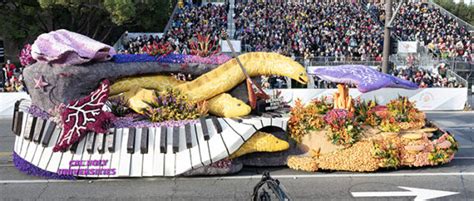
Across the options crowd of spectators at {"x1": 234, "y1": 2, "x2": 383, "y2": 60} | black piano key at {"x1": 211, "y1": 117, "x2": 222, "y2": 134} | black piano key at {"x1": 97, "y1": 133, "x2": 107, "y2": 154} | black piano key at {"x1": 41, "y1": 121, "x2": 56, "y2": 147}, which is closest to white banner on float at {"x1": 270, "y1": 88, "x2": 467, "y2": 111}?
crowd of spectators at {"x1": 234, "y1": 2, "x2": 383, "y2": 60}

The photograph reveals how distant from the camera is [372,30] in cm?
3331

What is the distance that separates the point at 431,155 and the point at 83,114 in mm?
8327

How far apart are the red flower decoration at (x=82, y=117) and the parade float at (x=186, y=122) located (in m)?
0.02

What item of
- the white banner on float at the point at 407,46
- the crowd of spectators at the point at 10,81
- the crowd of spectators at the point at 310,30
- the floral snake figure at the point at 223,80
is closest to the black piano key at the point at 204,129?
the floral snake figure at the point at 223,80

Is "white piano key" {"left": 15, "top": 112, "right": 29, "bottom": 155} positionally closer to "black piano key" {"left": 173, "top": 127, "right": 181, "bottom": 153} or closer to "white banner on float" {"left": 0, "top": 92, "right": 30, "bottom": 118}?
"black piano key" {"left": 173, "top": 127, "right": 181, "bottom": 153}

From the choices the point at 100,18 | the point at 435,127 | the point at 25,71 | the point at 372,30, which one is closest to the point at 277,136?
the point at 435,127

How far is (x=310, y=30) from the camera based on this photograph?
108ft

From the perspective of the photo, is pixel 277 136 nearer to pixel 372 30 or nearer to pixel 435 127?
pixel 435 127

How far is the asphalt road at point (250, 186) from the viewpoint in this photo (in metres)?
9.79

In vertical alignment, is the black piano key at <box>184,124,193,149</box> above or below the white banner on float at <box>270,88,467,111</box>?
above

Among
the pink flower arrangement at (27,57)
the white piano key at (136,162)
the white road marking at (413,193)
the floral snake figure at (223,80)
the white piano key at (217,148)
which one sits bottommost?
the white road marking at (413,193)

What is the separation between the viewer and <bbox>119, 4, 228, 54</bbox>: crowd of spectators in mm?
29141

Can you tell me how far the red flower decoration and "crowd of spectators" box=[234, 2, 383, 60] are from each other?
55.6ft

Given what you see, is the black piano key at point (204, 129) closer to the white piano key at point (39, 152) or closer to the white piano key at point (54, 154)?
the white piano key at point (54, 154)
